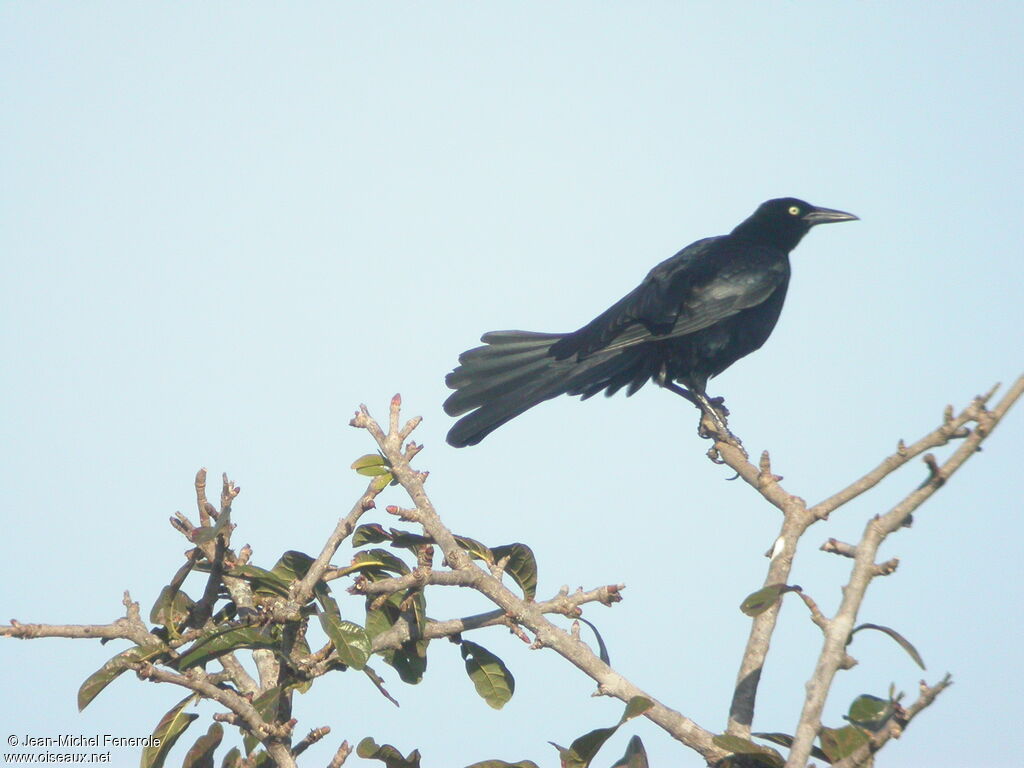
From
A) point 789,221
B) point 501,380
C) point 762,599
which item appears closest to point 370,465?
point 762,599

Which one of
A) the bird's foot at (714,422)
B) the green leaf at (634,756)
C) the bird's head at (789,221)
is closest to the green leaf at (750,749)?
the green leaf at (634,756)

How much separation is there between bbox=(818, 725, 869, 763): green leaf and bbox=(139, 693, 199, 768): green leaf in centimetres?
177

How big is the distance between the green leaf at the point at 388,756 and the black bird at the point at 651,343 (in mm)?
A: 3170

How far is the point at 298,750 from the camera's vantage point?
2.91 metres

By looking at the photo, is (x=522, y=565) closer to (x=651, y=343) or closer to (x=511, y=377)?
(x=511, y=377)

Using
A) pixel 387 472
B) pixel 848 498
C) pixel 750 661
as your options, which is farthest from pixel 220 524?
pixel 848 498

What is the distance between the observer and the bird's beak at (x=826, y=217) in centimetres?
858

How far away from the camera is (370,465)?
3436mm

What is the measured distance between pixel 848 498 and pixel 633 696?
2.40 ft

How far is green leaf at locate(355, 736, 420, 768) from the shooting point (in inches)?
113

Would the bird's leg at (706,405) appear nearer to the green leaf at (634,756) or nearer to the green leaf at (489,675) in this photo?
the green leaf at (489,675)

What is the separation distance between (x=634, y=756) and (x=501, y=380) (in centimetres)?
379

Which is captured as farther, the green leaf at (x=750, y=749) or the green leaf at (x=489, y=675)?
the green leaf at (x=489, y=675)

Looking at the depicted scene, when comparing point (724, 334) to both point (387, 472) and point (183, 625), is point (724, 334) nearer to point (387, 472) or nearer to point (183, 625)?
point (387, 472)
